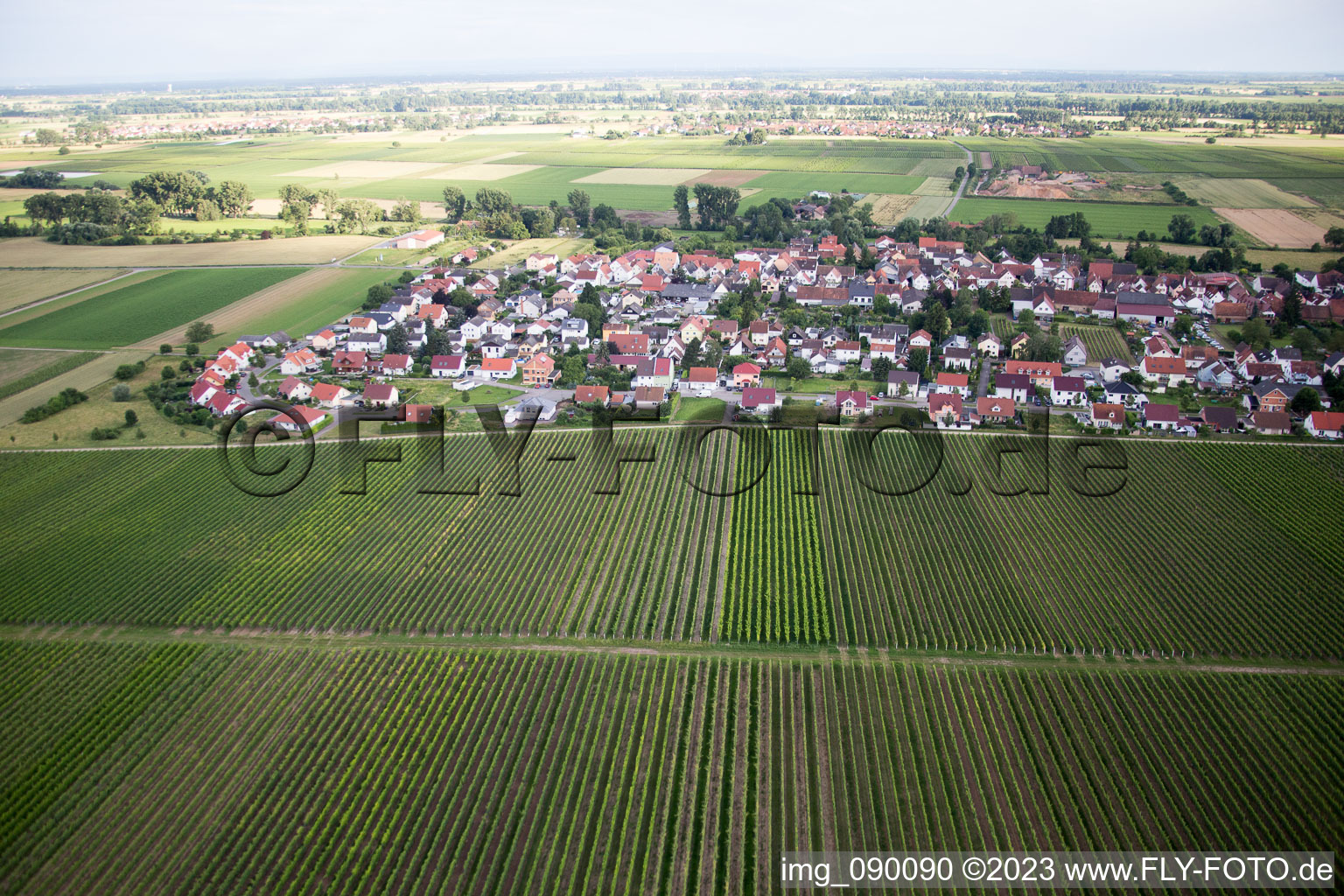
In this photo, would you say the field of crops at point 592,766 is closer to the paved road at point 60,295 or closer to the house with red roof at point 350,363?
the house with red roof at point 350,363

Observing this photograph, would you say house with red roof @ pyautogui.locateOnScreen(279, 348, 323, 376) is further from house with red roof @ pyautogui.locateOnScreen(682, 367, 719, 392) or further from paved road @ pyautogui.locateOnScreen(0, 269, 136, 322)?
paved road @ pyautogui.locateOnScreen(0, 269, 136, 322)

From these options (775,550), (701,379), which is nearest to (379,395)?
(701,379)

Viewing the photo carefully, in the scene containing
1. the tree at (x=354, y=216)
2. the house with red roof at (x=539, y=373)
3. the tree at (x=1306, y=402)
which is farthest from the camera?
the tree at (x=354, y=216)

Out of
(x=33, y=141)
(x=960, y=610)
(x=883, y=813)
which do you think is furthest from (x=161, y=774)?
(x=33, y=141)

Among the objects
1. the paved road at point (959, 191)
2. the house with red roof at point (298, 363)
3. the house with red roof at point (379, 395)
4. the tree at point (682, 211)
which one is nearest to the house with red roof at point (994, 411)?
the house with red roof at point (379, 395)

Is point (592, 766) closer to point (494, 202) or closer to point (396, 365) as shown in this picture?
point (396, 365)

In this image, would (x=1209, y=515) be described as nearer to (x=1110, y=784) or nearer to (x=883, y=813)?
(x=1110, y=784)
